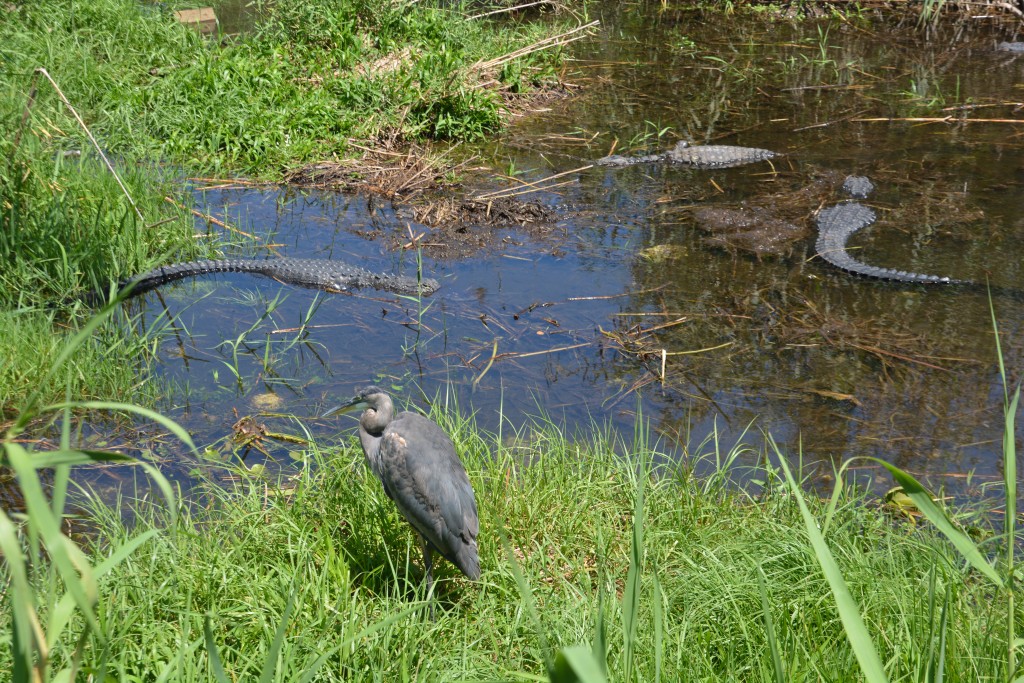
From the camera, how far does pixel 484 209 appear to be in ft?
21.6

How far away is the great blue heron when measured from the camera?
2.71 m

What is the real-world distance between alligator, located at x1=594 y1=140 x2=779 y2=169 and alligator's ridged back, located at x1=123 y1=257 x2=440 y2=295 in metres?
2.67

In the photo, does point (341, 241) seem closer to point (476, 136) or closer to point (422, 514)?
point (476, 136)

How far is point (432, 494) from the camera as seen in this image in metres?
2.69

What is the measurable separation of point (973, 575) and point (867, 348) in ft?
6.90

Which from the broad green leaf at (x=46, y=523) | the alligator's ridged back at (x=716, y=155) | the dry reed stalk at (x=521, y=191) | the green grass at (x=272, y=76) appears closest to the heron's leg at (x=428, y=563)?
the broad green leaf at (x=46, y=523)

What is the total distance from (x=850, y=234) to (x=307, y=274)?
3.53 meters

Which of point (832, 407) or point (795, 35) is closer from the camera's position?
point (832, 407)

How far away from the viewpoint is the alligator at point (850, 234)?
5.52 m

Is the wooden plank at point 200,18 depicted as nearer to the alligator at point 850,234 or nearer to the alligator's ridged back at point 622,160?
the alligator's ridged back at point 622,160

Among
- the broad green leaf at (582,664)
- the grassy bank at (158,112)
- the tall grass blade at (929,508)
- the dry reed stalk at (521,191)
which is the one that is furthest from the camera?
the dry reed stalk at (521,191)

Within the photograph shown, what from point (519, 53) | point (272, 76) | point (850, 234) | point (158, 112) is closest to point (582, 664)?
point (850, 234)

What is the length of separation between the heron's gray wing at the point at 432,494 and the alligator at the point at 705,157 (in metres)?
5.13

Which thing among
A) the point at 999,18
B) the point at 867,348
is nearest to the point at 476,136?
the point at 867,348
